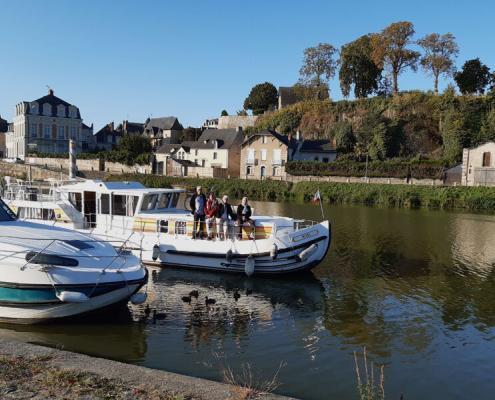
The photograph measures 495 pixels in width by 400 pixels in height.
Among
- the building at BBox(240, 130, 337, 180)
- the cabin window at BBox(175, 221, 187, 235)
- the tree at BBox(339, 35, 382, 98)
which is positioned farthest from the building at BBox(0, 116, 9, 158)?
the cabin window at BBox(175, 221, 187, 235)

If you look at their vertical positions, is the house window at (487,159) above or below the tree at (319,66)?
below

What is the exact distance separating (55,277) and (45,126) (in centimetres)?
8640

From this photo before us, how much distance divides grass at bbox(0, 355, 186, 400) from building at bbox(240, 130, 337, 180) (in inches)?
2349

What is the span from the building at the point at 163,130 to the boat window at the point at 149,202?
77.4 meters

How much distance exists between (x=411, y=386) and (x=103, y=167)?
2929 inches

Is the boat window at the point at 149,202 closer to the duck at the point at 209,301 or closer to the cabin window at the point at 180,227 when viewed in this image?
the cabin window at the point at 180,227

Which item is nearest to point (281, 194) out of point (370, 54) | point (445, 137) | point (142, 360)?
point (445, 137)

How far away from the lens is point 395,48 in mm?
70500

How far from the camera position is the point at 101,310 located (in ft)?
39.6

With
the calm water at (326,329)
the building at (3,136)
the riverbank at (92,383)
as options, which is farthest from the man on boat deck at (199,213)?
the building at (3,136)

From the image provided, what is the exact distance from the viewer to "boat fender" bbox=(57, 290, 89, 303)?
11.0 meters

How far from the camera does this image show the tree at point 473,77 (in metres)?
69.5

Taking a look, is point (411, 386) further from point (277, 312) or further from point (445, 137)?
point (445, 137)

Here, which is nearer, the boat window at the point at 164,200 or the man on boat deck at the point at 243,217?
the man on boat deck at the point at 243,217
